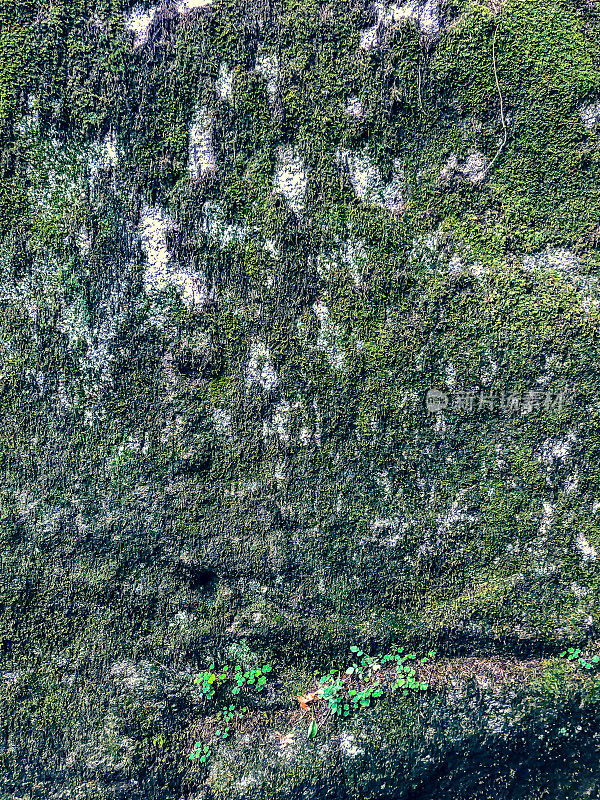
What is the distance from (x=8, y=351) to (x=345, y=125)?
2.55m

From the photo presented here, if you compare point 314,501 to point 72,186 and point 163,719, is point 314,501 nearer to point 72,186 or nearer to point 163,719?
point 163,719

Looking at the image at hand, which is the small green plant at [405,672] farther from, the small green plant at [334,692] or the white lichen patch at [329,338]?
the white lichen patch at [329,338]

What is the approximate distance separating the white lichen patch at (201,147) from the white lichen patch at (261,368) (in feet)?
3.66

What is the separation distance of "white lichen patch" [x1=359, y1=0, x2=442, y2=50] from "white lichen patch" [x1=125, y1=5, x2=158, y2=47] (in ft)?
4.19

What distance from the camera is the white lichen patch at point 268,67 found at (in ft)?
9.29

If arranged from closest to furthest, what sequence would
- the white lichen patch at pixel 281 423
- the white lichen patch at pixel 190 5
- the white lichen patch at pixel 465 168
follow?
1. the white lichen patch at pixel 190 5
2. the white lichen patch at pixel 465 168
3. the white lichen patch at pixel 281 423

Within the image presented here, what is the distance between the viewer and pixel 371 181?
292 cm

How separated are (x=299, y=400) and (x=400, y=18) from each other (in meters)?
2.40

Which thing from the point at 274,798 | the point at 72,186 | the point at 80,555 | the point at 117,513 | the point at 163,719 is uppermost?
the point at 72,186

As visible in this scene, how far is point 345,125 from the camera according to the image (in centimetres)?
287

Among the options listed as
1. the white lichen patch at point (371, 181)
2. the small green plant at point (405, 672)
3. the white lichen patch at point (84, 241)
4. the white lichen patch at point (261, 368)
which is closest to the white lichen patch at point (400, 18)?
the white lichen patch at point (371, 181)

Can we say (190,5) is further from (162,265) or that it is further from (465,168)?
(465,168)

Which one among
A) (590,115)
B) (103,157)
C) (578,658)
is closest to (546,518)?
(578,658)

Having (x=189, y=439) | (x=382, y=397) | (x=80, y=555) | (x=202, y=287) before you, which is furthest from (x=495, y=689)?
(x=202, y=287)
